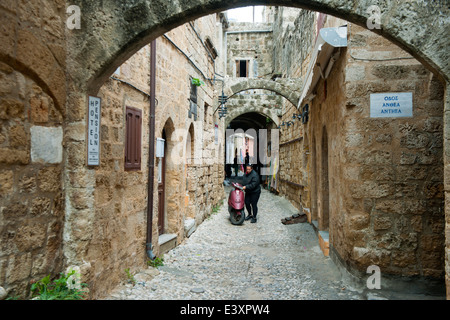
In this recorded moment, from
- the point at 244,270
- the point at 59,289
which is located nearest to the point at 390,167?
the point at 244,270

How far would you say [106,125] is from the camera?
352 centimetres

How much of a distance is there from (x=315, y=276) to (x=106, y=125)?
10.3 feet

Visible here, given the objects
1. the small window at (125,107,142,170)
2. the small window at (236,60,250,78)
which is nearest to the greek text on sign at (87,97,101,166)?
the small window at (125,107,142,170)

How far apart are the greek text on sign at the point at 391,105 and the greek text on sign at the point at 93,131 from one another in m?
2.86

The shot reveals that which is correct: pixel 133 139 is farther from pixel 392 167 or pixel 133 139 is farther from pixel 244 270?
pixel 392 167

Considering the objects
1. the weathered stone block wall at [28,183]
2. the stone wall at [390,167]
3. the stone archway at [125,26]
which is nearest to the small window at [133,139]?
the stone archway at [125,26]

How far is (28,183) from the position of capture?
7.89 ft

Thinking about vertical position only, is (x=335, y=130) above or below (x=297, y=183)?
above

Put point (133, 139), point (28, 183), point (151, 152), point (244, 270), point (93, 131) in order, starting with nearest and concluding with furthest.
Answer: point (28, 183) → point (93, 131) → point (133, 139) → point (151, 152) → point (244, 270)

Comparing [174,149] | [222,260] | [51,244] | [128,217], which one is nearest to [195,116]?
[174,149]

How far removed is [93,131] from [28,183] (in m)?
0.69

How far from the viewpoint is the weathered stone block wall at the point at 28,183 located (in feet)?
7.27

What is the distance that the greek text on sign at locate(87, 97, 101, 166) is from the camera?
2.89 m

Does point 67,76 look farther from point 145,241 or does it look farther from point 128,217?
point 145,241
